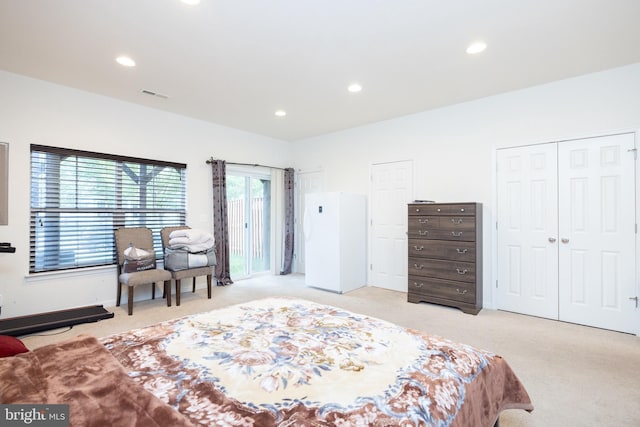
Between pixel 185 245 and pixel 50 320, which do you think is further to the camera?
pixel 185 245

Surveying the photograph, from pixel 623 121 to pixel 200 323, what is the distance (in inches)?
171

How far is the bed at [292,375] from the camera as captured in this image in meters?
0.93

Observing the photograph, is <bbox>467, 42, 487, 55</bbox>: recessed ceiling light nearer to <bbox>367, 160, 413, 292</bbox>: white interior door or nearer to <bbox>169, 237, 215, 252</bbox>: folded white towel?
<bbox>367, 160, 413, 292</bbox>: white interior door

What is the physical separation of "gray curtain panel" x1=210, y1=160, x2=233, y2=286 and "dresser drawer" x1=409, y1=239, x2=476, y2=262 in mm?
2992

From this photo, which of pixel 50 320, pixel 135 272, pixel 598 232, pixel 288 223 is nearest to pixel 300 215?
pixel 288 223

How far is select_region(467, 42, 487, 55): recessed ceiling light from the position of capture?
9.02 ft

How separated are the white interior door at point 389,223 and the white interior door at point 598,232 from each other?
191 centimetres

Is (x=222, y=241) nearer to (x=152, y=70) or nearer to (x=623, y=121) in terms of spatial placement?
(x=152, y=70)

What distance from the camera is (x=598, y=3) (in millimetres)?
2215

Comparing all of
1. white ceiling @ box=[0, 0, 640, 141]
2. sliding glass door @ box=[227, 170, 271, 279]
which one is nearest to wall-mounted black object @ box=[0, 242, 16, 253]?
white ceiling @ box=[0, 0, 640, 141]

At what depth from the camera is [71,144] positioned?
12.2ft

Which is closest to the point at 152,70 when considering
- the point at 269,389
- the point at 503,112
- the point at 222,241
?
the point at 222,241

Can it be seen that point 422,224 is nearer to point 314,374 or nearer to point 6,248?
point 314,374

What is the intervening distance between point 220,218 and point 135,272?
1597 mm
